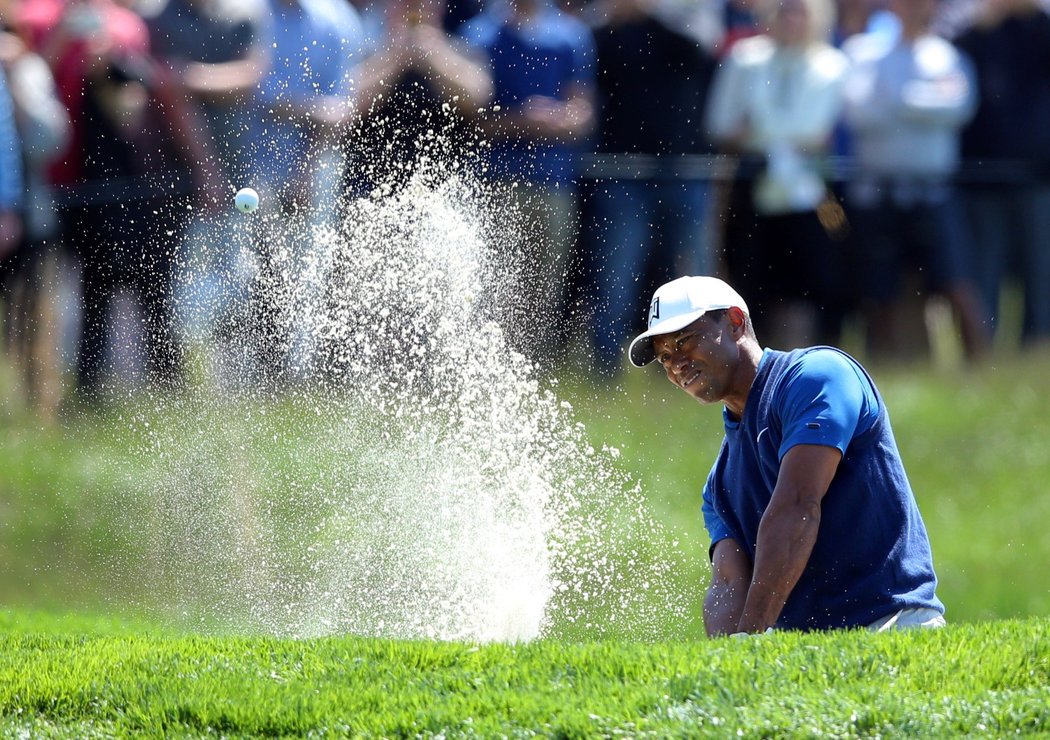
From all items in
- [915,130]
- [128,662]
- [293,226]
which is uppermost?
[915,130]

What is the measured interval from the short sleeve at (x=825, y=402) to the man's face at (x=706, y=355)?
11.5 inches

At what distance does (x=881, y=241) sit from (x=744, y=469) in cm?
656

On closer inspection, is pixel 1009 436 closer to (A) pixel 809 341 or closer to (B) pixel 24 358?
(A) pixel 809 341

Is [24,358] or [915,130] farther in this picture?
[915,130]

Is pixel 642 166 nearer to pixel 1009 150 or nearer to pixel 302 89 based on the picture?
pixel 302 89

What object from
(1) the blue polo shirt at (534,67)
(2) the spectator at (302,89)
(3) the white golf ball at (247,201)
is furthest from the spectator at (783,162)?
(3) the white golf ball at (247,201)

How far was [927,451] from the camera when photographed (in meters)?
13.4

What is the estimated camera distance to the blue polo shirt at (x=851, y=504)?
20.1 feet

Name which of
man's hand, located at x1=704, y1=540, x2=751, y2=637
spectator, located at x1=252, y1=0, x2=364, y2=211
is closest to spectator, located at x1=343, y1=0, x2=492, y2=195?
spectator, located at x1=252, y1=0, x2=364, y2=211

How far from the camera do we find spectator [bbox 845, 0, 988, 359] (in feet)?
40.5

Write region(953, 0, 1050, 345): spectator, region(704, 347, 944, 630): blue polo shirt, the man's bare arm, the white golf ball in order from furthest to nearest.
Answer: region(953, 0, 1050, 345): spectator < the white golf ball < region(704, 347, 944, 630): blue polo shirt < the man's bare arm

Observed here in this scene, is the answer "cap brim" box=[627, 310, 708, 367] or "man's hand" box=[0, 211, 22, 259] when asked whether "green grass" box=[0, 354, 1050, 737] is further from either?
"man's hand" box=[0, 211, 22, 259]

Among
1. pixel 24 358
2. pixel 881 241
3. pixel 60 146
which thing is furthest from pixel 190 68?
pixel 881 241

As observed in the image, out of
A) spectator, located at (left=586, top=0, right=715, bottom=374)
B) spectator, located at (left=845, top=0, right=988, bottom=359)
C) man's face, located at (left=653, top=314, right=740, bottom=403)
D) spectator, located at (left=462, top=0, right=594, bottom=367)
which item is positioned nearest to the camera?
man's face, located at (left=653, top=314, right=740, bottom=403)
